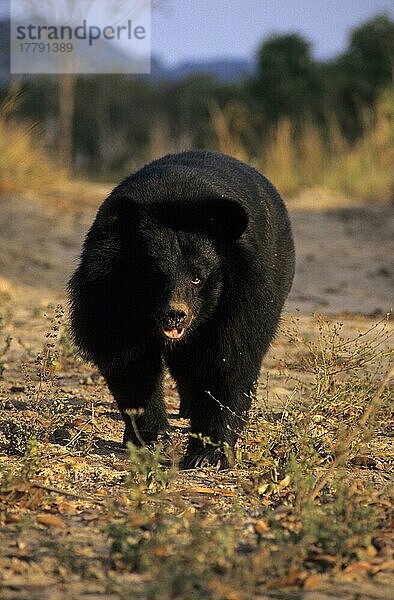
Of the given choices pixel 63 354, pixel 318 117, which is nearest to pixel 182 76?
pixel 318 117

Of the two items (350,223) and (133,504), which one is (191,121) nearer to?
(350,223)

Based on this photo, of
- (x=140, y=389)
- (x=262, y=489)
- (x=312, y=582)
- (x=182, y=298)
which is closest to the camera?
(x=312, y=582)

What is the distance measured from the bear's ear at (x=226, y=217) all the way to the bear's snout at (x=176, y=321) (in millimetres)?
383

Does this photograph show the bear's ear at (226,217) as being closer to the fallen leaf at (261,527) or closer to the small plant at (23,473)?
the small plant at (23,473)

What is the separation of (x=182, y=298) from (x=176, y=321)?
0.10 meters

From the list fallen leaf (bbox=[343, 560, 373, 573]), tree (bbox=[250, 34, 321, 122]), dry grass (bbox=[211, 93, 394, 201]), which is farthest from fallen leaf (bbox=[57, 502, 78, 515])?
tree (bbox=[250, 34, 321, 122])

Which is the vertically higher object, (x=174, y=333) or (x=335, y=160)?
(x=335, y=160)

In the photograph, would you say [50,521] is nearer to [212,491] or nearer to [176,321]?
[212,491]

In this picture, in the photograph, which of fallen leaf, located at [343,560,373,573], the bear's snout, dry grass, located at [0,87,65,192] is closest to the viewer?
fallen leaf, located at [343,560,373,573]

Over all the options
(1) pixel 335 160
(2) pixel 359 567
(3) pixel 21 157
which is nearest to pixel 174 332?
(2) pixel 359 567

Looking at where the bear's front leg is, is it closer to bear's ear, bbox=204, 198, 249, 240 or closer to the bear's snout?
the bear's snout

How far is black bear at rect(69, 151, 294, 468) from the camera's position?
13.6 ft

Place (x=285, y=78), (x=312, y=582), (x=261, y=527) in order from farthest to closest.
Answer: (x=285, y=78) < (x=261, y=527) < (x=312, y=582)

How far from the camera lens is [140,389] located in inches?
178
